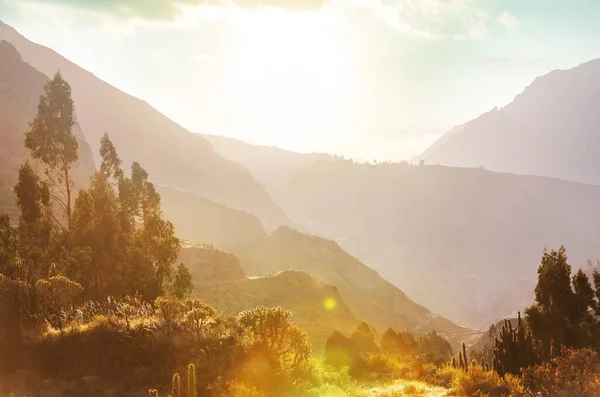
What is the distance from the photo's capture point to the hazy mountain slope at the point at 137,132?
586ft

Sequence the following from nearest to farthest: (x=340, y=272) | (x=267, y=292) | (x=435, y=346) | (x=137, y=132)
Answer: (x=435, y=346) → (x=267, y=292) → (x=340, y=272) → (x=137, y=132)

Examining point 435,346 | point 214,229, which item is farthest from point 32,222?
point 214,229

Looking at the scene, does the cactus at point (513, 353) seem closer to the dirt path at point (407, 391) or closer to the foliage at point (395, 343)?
the dirt path at point (407, 391)

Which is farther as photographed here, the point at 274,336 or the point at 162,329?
the point at 274,336

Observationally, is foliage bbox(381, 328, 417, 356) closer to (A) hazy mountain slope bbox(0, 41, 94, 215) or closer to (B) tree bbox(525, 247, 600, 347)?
(B) tree bbox(525, 247, 600, 347)

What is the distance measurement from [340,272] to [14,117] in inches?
3180

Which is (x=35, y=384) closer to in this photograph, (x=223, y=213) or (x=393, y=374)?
(x=393, y=374)

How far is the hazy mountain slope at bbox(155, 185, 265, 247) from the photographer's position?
140000 millimetres

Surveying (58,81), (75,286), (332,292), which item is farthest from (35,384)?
(332,292)

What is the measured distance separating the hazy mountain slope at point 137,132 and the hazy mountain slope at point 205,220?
28.0m

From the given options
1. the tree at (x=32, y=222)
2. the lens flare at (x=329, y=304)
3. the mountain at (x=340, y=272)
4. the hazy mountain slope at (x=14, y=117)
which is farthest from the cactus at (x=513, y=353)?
the mountain at (x=340, y=272)

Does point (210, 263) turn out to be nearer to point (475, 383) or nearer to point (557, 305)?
point (557, 305)

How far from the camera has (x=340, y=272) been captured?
118500 millimetres

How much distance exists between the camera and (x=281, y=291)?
6400cm
